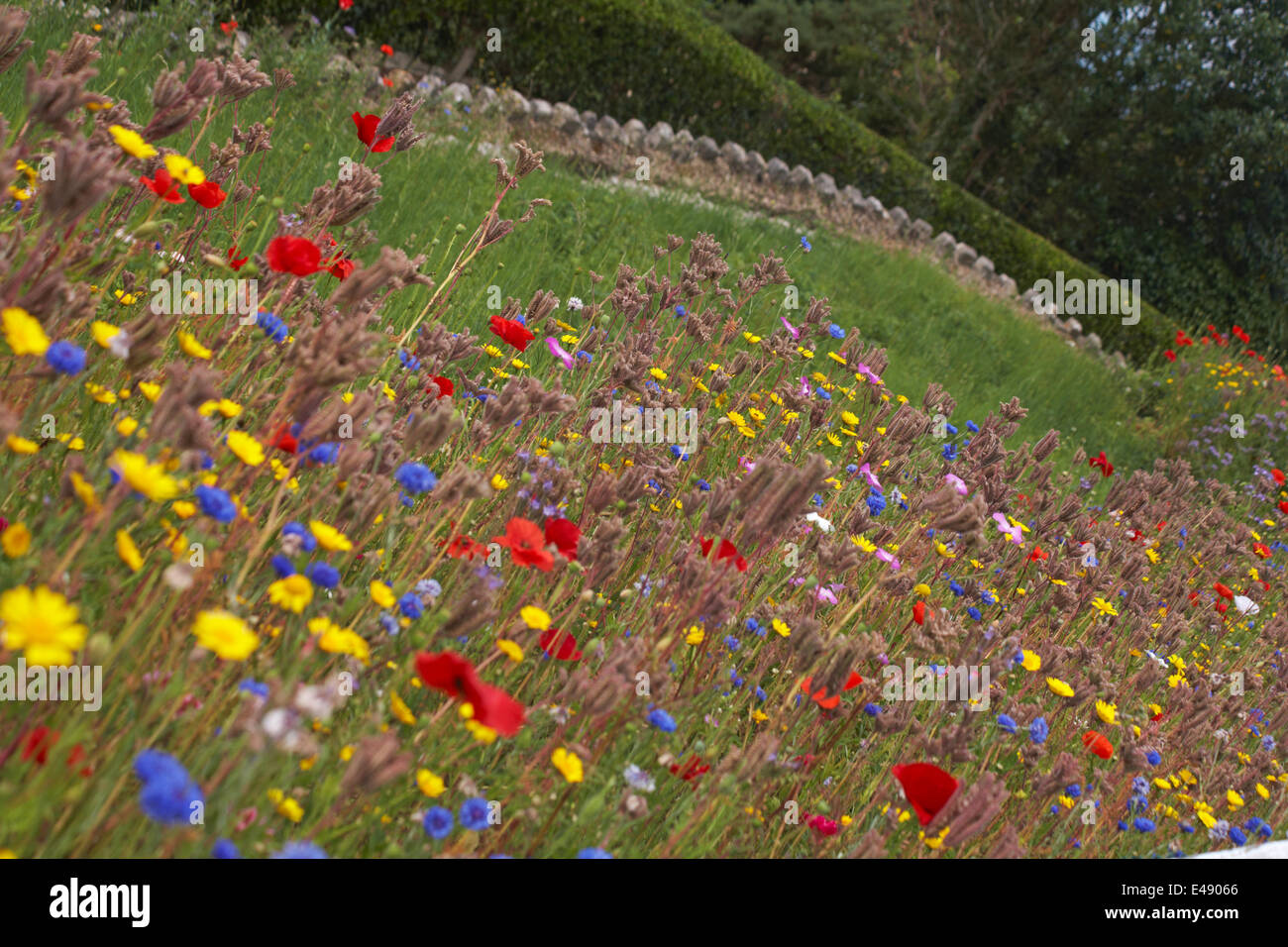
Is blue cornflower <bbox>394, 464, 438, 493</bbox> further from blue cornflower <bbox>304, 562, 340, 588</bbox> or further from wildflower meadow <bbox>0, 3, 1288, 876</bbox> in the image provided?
blue cornflower <bbox>304, 562, 340, 588</bbox>

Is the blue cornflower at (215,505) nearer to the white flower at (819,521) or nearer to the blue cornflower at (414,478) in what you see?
the blue cornflower at (414,478)

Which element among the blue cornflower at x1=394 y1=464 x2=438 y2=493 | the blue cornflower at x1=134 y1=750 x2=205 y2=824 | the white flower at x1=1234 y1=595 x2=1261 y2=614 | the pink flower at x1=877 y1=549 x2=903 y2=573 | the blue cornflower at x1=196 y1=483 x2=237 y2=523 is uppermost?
the blue cornflower at x1=196 y1=483 x2=237 y2=523

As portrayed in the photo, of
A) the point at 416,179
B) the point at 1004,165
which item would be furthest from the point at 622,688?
the point at 1004,165

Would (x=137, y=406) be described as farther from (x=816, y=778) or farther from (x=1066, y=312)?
(x=1066, y=312)

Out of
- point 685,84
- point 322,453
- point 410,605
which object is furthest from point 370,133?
point 685,84

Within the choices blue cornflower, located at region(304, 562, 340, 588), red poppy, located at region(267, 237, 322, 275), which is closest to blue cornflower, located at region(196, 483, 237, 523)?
blue cornflower, located at region(304, 562, 340, 588)

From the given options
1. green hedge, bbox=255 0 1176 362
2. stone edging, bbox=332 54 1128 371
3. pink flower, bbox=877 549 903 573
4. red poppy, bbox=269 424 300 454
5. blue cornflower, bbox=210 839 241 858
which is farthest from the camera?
green hedge, bbox=255 0 1176 362

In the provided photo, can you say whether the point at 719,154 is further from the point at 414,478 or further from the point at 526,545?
the point at 414,478
